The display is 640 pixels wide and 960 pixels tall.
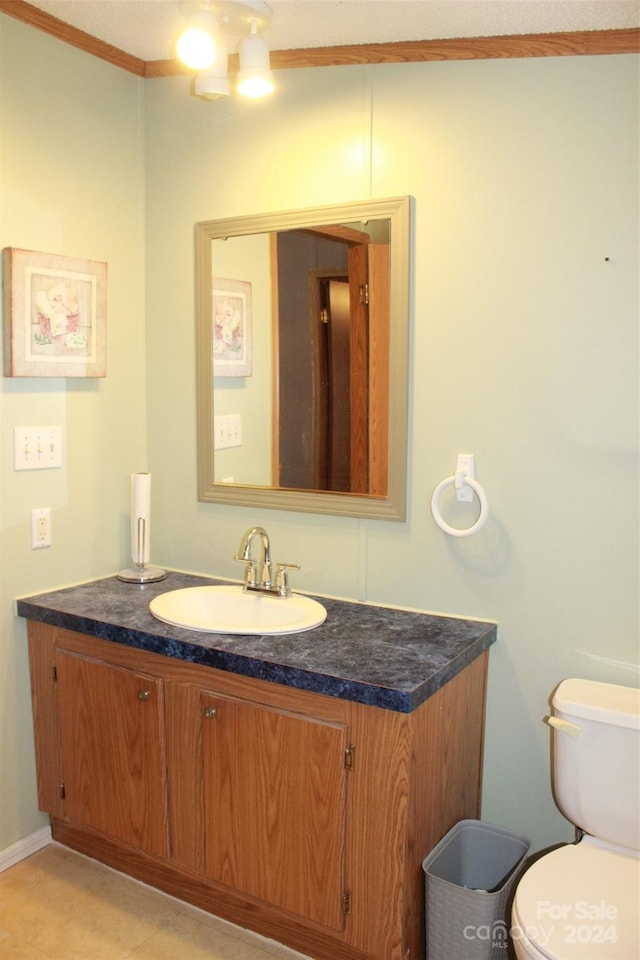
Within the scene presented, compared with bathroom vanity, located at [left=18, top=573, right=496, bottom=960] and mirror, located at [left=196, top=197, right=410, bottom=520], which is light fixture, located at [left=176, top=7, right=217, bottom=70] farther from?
bathroom vanity, located at [left=18, top=573, right=496, bottom=960]

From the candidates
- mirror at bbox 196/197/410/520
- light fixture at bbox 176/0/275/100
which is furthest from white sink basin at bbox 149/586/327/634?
light fixture at bbox 176/0/275/100

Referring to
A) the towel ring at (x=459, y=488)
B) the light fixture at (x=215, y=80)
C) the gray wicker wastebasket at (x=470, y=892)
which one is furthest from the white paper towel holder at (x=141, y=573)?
the light fixture at (x=215, y=80)

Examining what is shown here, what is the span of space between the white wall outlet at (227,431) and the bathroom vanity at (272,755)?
0.54 m

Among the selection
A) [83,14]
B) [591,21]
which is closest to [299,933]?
[591,21]

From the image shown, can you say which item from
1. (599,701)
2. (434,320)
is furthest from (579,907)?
(434,320)

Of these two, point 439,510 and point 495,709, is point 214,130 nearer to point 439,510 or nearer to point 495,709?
point 439,510

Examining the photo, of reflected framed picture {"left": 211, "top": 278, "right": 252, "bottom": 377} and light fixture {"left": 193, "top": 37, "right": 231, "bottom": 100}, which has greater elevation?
light fixture {"left": 193, "top": 37, "right": 231, "bottom": 100}

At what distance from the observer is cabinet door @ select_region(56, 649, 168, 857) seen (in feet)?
6.94

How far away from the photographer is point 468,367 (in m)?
2.11

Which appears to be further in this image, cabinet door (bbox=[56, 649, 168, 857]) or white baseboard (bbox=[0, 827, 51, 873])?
white baseboard (bbox=[0, 827, 51, 873])

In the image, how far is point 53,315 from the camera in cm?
232

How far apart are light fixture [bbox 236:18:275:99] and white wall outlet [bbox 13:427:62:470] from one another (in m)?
1.16

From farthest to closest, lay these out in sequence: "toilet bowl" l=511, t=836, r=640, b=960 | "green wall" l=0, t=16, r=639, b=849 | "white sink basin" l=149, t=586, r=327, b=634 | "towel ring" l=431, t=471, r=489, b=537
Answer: "white sink basin" l=149, t=586, r=327, b=634 → "towel ring" l=431, t=471, r=489, b=537 → "green wall" l=0, t=16, r=639, b=849 → "toilet bowl" l=511, t=836, r=640, b=960

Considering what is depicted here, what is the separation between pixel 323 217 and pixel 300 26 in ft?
1.63
